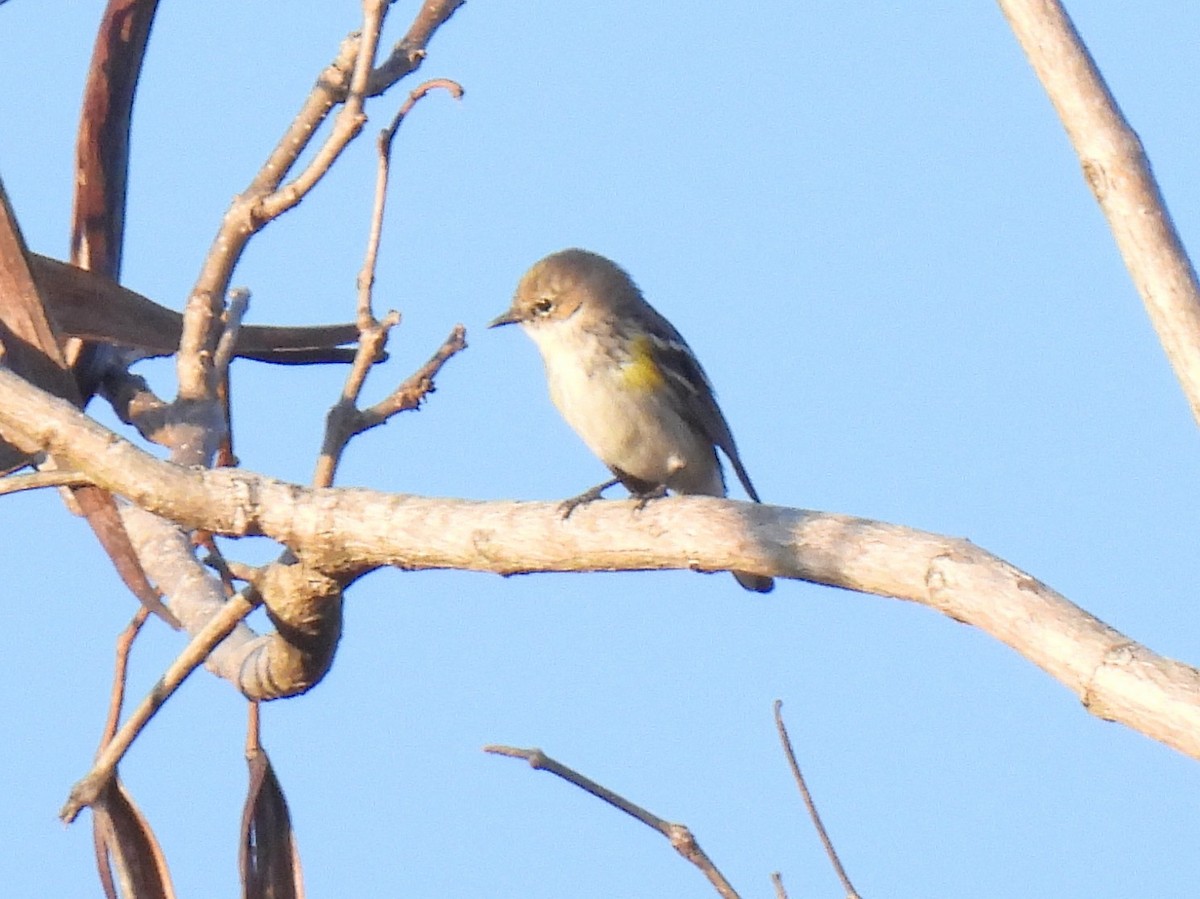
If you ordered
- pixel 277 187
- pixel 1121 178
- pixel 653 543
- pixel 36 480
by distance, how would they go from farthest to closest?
pixel 277 187, pixel 36 480, pixel 653 543, pixel 1121 178

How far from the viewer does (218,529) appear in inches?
161

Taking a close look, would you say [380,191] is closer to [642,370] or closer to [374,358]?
[374,358]

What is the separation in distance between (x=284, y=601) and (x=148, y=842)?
2.46 ft

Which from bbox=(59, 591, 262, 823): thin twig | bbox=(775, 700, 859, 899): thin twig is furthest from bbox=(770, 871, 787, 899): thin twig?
bbox=(59, 591, 262, 823): thin twig

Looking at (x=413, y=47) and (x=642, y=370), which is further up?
(x=413, y=47)

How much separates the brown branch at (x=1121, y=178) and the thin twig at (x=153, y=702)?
2565 mm

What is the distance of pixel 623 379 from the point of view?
5.88m

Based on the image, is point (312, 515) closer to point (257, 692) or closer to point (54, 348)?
point (257, 692)

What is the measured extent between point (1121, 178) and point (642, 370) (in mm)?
3367

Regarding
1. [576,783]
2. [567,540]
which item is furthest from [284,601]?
[576,783]

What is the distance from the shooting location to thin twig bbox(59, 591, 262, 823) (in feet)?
14.0

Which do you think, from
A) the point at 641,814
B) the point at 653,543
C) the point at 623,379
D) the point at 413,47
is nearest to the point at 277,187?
the point at 413,47

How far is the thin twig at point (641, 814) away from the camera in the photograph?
2709 mm

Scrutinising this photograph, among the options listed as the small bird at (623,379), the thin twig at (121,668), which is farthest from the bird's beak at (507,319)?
the thin twig at (121,668)
